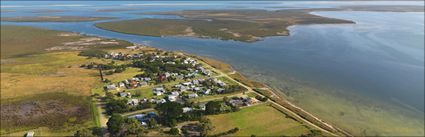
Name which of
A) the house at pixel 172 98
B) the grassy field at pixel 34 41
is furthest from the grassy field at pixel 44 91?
the house at pixel 172 98

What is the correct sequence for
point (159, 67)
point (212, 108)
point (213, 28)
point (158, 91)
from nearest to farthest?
point (212, 108) < point (158, 91) < point (159, 67) < point (213, 28)

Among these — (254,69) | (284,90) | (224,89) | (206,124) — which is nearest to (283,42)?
(254,69)

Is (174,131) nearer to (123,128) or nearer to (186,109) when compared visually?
(123,128)

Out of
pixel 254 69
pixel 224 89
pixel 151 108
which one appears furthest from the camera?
pixel 254 69

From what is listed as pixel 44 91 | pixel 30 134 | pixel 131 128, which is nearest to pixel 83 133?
pixel 131 128

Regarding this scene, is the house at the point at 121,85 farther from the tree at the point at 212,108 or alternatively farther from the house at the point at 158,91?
the tree at the point at 212,108

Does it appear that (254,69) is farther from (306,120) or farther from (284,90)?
(306,120)
